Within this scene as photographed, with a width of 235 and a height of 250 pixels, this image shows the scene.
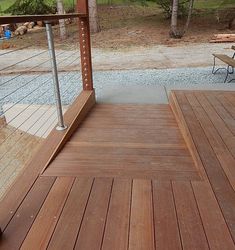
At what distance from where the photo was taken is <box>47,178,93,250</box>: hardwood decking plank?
1196mm

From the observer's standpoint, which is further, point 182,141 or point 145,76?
point 145,76

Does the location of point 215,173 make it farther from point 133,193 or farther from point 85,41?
point 85,41

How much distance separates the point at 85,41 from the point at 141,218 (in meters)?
2.04

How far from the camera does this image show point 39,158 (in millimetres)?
1832

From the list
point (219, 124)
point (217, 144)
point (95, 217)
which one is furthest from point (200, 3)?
point (95, 217)

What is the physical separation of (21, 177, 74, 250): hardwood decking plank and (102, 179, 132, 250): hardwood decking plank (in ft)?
0.77

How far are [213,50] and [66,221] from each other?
733 centimetres

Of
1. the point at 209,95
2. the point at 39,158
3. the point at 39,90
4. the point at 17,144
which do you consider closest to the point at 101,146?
the point at 39,158

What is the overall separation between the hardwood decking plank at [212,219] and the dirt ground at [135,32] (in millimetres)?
7697

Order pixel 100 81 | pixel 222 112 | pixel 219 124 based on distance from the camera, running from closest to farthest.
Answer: pixel 219 124
pixel 222 112
pixel 100 81

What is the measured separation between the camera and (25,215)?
4.39 ft

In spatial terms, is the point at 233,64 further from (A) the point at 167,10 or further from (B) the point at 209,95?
(A) the point at 167,10

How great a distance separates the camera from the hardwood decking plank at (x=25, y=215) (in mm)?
1202

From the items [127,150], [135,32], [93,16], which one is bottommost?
[135,32]
